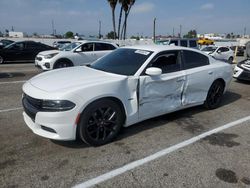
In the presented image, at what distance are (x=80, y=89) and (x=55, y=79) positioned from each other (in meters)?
0.68

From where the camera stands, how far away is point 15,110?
524 centimetres

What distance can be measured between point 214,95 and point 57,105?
3.83m

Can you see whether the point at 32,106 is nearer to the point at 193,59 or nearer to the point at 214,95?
the point at 193,59

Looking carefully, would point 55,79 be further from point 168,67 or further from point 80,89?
point 168,67

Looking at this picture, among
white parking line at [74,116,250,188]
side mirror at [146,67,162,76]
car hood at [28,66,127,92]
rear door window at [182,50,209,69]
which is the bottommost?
white parking line at [74,116,250,188]

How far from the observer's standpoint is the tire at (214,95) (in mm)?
5443

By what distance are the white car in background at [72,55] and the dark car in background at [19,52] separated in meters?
4.40

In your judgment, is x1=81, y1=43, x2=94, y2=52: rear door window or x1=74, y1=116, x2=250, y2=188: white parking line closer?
x1=74, y1=116, x2=250, y2=188: white parking line

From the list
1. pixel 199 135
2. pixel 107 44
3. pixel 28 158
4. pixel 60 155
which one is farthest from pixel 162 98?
pixel 107 44

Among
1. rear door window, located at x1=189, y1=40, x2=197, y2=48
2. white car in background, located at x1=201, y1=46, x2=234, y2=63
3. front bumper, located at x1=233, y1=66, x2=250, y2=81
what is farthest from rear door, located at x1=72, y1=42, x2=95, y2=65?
white car in background, located at x1=201, y1=46, x2=234, y2=63

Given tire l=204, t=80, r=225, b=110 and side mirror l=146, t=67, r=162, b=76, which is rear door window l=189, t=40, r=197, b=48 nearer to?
tire l=204, t=80, r=225, b=110

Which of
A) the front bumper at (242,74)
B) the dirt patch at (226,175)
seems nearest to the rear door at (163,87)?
the dirt patch at (226,175)

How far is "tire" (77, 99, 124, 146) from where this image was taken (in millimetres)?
3399

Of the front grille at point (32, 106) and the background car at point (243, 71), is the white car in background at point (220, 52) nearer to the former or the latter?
the background car at point (243, 71)
